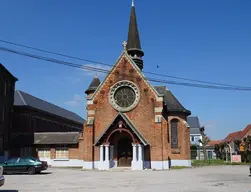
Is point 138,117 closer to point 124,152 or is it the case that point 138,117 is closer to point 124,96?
point 124,96

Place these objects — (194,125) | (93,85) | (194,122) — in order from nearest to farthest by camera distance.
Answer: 1. (93,85)
2. (194,125)
3. (194,122)

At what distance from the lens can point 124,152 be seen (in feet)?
113

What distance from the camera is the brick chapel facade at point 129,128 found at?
33.1 m

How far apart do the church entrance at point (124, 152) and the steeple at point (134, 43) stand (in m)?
12.3

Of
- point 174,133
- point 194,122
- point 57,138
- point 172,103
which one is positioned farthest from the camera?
point 194,122

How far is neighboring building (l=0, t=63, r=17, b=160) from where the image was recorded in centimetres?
4050

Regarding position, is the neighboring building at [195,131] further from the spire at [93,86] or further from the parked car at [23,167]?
the parked car at [23,167]

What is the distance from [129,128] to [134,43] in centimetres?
1623

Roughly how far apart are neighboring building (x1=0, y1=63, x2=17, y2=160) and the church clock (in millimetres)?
15514

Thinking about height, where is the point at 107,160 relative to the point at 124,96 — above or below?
below

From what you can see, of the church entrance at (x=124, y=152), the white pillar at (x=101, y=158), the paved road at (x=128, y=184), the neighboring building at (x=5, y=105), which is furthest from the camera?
the neighboring building at (x=5, y=105)

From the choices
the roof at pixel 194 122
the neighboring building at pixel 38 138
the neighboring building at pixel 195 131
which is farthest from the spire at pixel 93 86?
the roof at pixel 194 122

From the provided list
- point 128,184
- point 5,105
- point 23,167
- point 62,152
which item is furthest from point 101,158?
point 5,105

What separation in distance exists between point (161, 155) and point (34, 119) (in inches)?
955
